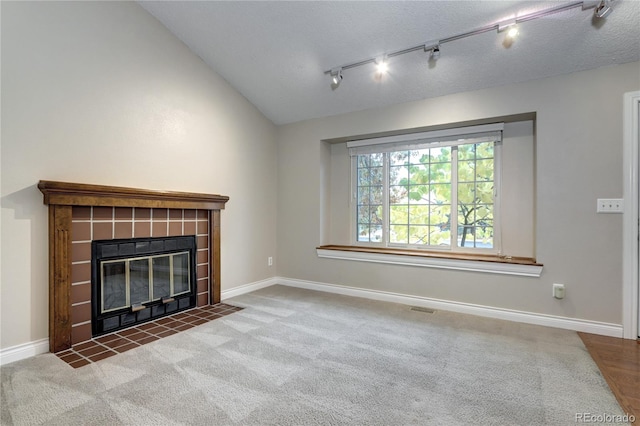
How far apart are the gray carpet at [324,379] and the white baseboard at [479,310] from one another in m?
0.14

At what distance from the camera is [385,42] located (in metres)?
2.82

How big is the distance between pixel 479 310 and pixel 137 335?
3.14 m

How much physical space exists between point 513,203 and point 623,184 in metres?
0.84

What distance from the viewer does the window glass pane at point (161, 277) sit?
3.02m

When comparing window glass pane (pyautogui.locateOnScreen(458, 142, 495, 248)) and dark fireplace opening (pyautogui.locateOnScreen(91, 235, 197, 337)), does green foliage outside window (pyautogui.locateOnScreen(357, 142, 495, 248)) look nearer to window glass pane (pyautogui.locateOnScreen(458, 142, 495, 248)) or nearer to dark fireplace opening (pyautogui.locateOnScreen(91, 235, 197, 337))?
window glass pane (pyautogui.locateOnScreen(458, 142, 495, 248))

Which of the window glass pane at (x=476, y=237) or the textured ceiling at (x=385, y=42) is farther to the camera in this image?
the window glass pane at (x=476, y=237)

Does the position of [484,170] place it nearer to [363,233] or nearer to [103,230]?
[363,233]

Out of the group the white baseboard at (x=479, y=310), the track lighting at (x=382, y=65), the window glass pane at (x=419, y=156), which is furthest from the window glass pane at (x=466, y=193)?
the track lighting at (x=382, y=65)

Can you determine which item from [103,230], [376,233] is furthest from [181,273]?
[376,233]

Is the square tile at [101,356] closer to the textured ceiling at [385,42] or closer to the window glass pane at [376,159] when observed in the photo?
the textured ceiling at [385,42]

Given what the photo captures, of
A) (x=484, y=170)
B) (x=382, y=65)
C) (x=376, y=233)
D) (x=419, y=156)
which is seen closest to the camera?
(x=382, y=65)

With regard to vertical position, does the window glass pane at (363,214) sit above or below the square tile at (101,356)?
above

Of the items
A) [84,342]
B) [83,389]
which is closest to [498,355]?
[83,389]

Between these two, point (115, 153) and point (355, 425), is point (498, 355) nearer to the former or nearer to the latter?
point (355, 425)
